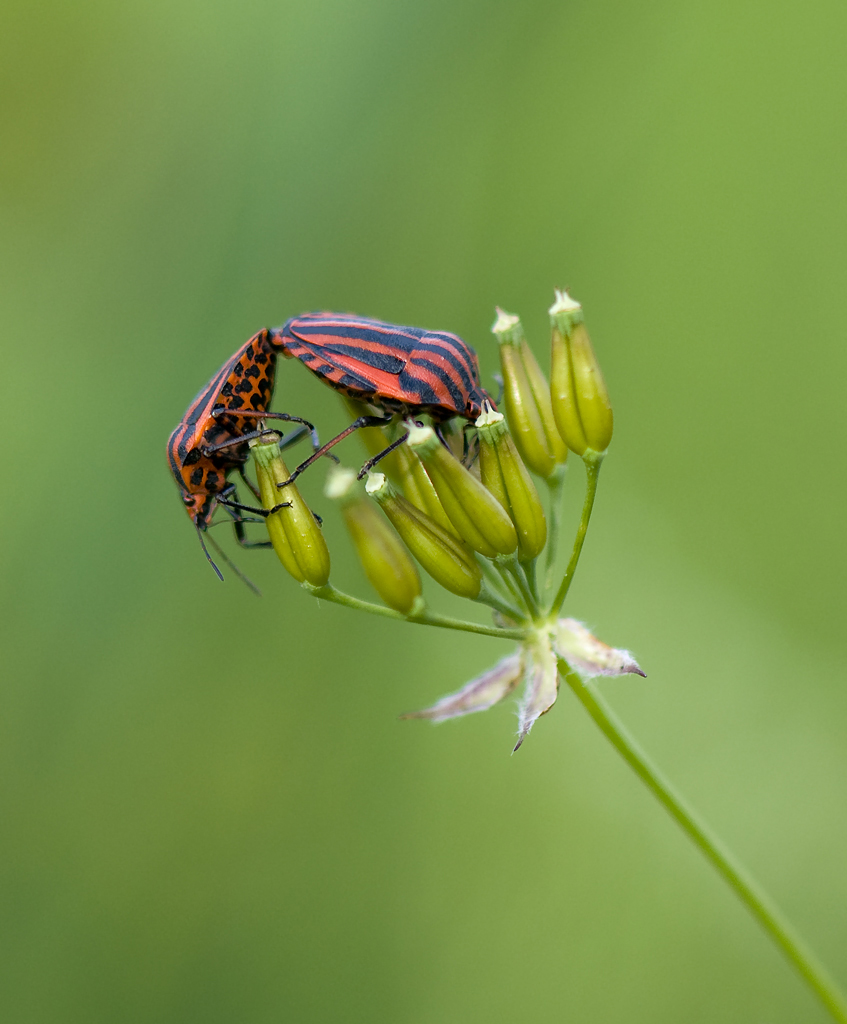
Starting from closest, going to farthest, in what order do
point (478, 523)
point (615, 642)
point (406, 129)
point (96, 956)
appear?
point (478, 523)
point (96, 956)
point (615, 642)
point (406, 129)

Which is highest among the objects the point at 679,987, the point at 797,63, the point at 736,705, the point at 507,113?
the point at 507,113

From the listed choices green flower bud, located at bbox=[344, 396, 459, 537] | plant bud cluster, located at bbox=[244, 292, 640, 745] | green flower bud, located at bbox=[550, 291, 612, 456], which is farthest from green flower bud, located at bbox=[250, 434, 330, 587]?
green flower bud, located at bbox=[550, 291, 612, 456]

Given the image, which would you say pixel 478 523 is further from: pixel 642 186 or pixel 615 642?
pixel 642 186

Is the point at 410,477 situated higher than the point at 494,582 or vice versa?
the point at 410,477

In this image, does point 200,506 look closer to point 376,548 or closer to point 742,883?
point 376,548

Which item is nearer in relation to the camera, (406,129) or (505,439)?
(505,439)

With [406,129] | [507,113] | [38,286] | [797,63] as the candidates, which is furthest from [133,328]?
[797,63]

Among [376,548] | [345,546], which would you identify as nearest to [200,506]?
[376,548]
